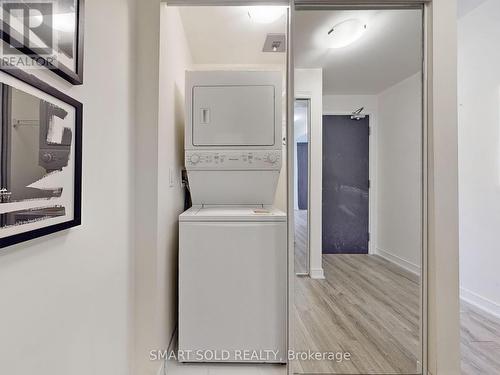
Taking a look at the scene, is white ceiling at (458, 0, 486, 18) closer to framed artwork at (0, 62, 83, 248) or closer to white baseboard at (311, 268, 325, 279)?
white baseboard at (311, 268, 325, 279)

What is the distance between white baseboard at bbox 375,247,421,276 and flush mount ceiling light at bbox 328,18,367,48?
152 centimetres

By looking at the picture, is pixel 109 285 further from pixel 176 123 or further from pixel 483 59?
pixel 483 59

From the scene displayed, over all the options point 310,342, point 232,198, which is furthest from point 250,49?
point 310,342

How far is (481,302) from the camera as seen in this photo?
2355 mm

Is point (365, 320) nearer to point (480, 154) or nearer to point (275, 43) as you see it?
point (480, 154)

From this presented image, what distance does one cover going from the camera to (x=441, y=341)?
60.3 inches

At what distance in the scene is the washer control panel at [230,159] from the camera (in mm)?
2045

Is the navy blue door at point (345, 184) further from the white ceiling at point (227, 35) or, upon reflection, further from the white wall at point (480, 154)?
the white wall at point (480, 154)

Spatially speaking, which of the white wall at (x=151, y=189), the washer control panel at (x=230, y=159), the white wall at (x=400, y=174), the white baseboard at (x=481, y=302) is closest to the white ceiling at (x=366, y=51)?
the white wall at (x=400, y=174)

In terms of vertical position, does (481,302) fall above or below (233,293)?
below

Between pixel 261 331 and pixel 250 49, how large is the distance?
98.7 inches

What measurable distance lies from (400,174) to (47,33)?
197cm

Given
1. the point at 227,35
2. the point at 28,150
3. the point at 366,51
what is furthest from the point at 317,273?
the point at 227,35

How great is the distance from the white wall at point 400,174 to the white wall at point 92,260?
165 centimetres
